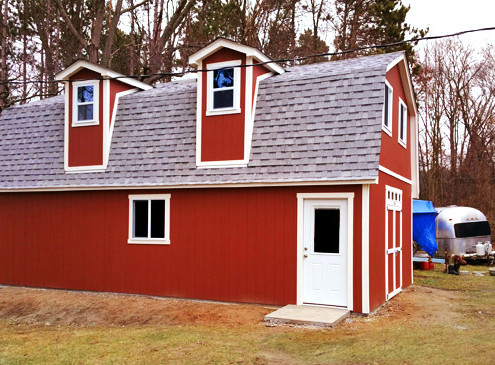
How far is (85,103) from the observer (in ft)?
43.8

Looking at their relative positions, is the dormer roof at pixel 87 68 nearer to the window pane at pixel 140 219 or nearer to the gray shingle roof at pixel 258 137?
the gray shingle roof at pixel 258 137

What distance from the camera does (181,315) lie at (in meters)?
10.4

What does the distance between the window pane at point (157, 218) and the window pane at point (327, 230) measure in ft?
12.0

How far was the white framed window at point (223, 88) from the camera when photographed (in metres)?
11.7

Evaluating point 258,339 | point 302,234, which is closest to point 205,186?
point 302,234

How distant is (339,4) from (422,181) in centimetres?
1161

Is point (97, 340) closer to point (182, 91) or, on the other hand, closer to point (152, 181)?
point (152, 181)

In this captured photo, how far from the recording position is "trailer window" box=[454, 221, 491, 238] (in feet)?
71.0

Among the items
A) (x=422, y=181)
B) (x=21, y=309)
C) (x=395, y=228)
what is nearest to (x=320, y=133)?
(x=395, y=228)

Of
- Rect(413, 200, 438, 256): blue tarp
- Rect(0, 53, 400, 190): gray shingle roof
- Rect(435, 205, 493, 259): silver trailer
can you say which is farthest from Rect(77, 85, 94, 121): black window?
Rect(435, 205, 493, 259): silver trailer

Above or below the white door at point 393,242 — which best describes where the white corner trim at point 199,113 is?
above

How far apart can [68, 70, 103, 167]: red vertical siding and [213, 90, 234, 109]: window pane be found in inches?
122

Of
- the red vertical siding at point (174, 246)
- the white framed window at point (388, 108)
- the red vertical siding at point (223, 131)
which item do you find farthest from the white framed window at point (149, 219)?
the white framed window at point (388, 108)

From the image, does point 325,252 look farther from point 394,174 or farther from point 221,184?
point 394,174
